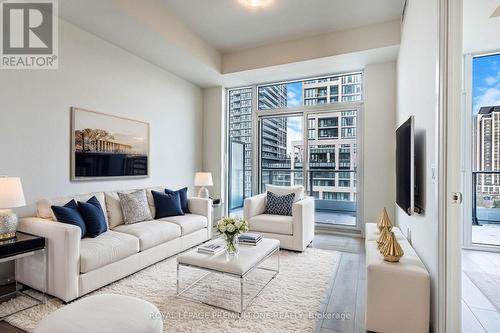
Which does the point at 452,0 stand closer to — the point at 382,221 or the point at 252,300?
the point at 382,221

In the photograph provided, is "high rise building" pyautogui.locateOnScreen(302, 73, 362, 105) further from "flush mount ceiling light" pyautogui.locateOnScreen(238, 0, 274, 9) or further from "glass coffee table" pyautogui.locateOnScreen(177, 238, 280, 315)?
"glass coffee table" pyautogui.locateOnScreen(177, 238, 280, 315)

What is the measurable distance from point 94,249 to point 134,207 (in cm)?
100

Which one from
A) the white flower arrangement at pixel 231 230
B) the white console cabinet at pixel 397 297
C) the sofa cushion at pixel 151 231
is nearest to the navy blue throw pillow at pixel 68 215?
the sofa cushion at pixel 151 231

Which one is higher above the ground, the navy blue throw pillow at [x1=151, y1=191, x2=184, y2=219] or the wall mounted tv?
the wall mounted tv

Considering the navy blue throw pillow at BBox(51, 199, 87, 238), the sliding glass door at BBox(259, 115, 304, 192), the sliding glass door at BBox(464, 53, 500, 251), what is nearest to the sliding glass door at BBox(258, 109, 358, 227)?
the sliding glass door at BBox(259, 115, 304, 192)

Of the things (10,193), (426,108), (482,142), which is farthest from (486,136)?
(10,193)

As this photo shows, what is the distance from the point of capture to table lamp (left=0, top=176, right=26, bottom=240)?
2.24m

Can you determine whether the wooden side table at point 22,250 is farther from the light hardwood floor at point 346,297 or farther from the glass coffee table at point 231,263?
the light hardwood floor at point 346,297

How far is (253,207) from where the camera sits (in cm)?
407

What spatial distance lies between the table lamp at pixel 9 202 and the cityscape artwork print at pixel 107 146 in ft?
2.93

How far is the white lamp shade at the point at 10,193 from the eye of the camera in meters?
2.23

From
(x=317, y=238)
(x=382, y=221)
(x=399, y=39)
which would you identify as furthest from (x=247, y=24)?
(x=317, y=238)

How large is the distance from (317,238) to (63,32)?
448 centimetres

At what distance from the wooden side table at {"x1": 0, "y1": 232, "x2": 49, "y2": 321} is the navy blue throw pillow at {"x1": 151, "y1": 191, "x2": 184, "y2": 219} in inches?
59.1
